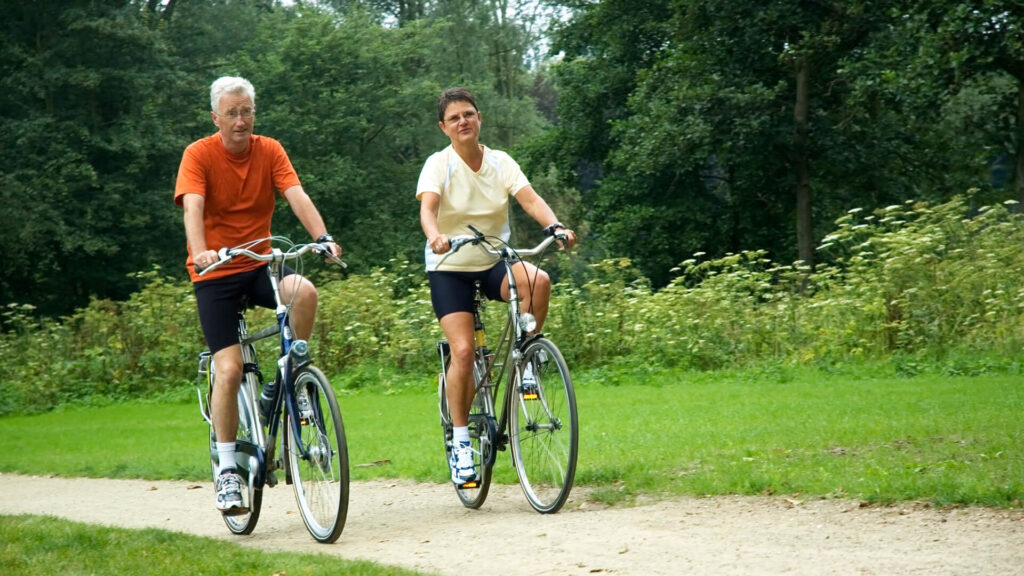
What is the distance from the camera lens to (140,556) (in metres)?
5.68

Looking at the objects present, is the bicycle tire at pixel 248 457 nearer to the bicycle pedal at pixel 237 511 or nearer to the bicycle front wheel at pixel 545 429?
the bicycle pedal at pixel 237 511

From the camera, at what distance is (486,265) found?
6359 millimetres

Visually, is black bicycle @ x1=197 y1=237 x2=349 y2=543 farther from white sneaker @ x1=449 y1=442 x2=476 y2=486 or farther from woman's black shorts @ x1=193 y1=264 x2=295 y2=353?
white sneaker @ x1=449 y1=442 x2=476 y2=486

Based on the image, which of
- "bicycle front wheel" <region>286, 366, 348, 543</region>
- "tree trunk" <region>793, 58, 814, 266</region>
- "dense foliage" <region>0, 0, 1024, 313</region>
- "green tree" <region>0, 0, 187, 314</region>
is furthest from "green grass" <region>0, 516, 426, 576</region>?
"green tree" <region>0, 0, 187, 314</region>

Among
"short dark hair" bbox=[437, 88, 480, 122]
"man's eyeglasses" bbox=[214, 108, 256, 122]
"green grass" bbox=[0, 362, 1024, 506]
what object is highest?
"short dark hair" bbox=[437, 88, 480, 122]

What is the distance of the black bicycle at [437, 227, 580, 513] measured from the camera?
6.05m

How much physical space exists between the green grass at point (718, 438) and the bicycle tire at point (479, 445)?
580mm

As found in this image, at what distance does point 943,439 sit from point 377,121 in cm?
3778

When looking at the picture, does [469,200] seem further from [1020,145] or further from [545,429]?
[1020,145]

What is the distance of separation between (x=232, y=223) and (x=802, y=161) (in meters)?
25.6

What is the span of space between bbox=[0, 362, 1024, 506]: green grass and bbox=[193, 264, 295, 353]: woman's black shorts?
6.56 ft

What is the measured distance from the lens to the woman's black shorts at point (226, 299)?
6.22 metres

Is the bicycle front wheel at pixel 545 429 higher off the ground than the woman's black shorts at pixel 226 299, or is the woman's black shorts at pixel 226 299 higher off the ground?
the woman's black shorts at pixel 226 299

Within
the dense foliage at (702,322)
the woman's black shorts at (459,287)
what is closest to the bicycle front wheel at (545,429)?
the woman's black shorts at (459,287)
